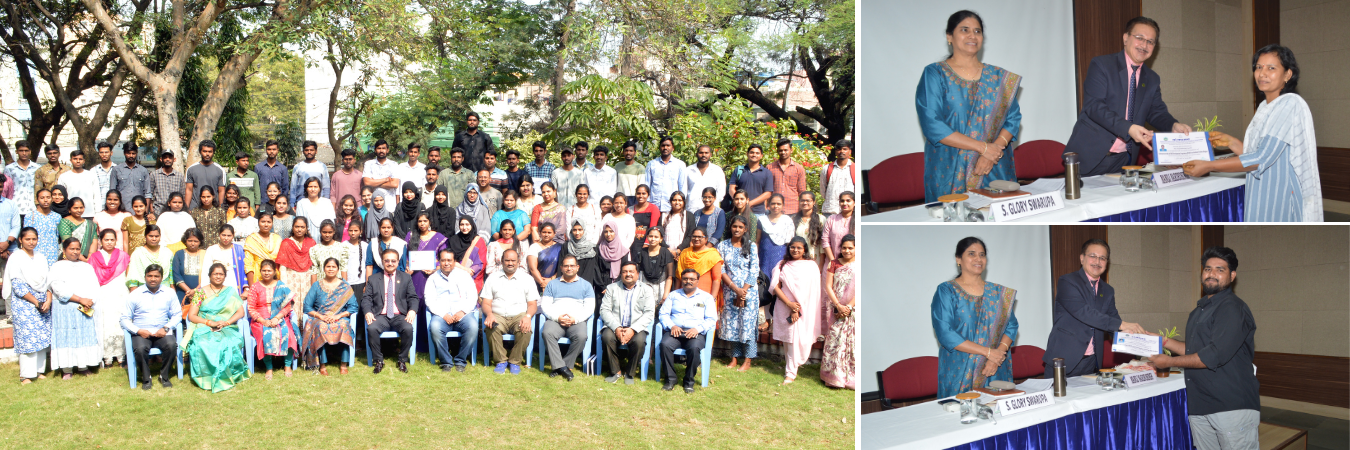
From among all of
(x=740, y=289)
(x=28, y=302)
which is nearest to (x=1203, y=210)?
(x=740, y=289)

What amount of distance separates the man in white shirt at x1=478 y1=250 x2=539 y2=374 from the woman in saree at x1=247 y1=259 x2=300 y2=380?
1.25 meters

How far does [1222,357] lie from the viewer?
9.11 feet

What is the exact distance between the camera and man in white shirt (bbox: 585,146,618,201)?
6712 millimetres

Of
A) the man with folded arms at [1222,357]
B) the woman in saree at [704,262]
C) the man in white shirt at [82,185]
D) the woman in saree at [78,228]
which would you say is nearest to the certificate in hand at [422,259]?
the woman in saree at [704,262]

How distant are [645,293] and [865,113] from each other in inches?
129

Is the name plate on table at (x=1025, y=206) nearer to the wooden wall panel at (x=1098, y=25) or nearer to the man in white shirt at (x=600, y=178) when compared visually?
the wooden wall panel at (x=1098, y=25)

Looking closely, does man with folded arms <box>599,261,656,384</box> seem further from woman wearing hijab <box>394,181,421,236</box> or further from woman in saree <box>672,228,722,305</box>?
woman wearing hijab <box>394,181,421,236</box>

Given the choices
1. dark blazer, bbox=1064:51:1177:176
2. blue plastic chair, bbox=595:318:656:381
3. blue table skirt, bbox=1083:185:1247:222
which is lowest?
blue plastic chair, bbox=595:318:656:381

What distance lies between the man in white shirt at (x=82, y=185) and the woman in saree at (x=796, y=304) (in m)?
5.10

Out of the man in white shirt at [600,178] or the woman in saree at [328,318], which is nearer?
the woman in saree at [328,318]

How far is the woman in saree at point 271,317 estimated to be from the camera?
218 inches

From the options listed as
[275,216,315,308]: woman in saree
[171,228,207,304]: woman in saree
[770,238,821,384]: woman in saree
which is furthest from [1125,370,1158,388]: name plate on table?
[171,228,207,304]: woman in saree

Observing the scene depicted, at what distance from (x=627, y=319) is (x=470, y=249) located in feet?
4.17

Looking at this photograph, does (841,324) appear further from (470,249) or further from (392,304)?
(392,304)
